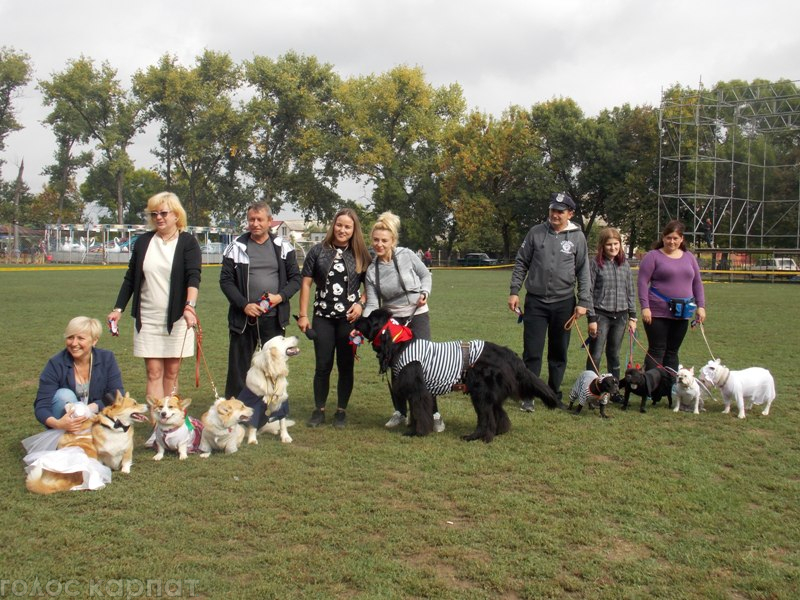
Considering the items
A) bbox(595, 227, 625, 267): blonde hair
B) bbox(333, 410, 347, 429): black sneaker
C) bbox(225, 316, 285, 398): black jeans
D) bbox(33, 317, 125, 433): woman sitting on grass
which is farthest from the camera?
bbox(595, 227, 625, 267): blonde hair

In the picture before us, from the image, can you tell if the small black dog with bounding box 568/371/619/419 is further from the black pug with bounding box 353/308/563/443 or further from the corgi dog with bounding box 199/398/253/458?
the corgi dog with bounding box 199/398/253/458

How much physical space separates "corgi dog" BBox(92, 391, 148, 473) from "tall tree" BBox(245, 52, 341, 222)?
48.8 metres

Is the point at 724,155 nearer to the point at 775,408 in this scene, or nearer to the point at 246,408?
the point at 775,408

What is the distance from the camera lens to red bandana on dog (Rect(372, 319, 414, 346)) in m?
5.48

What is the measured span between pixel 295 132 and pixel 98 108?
1537cm

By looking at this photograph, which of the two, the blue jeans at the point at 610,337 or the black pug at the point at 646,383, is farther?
the blue jeans at the point at 610,337

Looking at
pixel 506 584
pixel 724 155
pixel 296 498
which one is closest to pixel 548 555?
pixel 506 584

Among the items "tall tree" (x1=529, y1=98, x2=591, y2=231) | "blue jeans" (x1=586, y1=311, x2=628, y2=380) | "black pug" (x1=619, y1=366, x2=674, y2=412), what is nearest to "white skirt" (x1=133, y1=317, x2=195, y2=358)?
"black pug" (x1=619, y1=366, x2=674, y2=412)

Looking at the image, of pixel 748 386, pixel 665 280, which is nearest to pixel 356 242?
pixel 665 280

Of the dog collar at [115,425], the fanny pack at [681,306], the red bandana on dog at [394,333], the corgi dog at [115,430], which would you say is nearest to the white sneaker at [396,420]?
the red bandana on dog at [394,333]

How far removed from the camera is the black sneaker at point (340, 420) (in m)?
5.84

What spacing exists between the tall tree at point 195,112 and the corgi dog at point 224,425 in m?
48.5

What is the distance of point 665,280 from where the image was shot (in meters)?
6.68

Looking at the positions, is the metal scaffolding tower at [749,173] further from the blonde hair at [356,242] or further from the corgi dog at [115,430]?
the corgi dog at [115,430]
